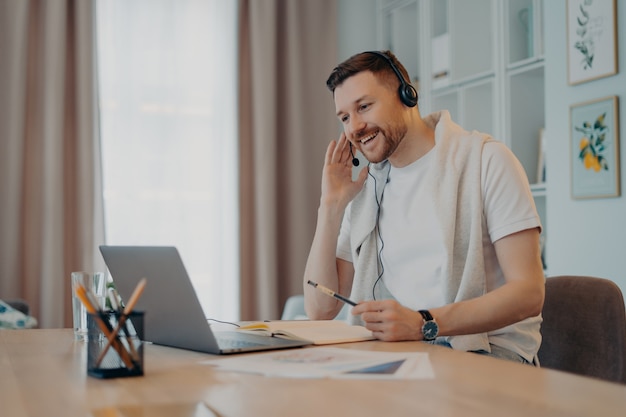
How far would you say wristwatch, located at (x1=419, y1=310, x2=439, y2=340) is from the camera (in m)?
1.41

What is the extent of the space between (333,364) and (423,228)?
79cm

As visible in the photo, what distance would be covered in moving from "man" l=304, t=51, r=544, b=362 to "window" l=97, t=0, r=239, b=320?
7.66 ft

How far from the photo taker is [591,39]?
2936 mm

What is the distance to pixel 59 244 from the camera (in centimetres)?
389

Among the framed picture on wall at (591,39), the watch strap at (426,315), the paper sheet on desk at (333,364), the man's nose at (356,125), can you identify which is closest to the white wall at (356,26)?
the framed picture on wall at (591,39)

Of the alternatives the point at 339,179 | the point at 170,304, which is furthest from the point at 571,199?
the point at 170,304

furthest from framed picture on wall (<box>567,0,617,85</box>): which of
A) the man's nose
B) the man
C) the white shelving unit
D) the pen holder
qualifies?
the pen holder

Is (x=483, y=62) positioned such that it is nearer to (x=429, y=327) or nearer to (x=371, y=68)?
(x=371, y=68)

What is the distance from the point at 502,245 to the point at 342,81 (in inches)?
22.3

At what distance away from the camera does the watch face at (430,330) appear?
4.63ft

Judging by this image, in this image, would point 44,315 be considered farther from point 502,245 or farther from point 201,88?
point 502,245

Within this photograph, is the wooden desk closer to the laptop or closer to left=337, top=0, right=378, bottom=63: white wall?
the laptop

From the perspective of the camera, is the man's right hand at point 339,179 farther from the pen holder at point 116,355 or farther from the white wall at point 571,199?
the white wall at point 571,199

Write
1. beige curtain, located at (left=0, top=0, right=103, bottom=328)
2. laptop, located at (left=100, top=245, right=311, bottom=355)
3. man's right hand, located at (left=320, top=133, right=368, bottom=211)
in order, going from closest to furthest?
laptop, located at (left=100, top=245, right=311, bottom=355) < man's right hand, located at (left=320, top=133, right=368, bottom=211) < beige curtain, located at (left=0, top=0, right=103, bottom=328)
